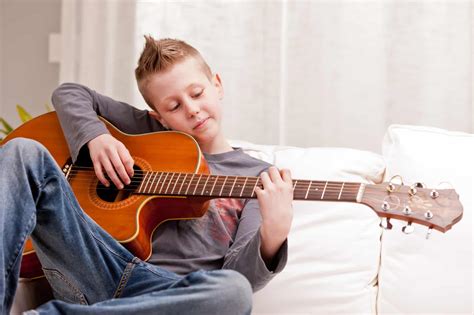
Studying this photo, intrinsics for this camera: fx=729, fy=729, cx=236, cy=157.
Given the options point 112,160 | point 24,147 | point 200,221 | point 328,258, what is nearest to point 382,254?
point 328,258

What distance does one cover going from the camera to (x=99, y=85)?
247cm

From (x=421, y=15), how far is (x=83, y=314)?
135 cm

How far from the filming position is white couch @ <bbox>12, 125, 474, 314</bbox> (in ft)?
5.16

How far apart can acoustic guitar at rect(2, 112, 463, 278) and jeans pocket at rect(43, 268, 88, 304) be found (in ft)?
0.42

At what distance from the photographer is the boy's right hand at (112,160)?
156 cm

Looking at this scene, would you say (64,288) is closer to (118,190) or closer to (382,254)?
(118,190)

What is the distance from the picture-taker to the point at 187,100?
1671 mm

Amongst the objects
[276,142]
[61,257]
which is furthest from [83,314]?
[276,142]

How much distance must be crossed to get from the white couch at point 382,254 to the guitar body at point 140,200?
214 mm

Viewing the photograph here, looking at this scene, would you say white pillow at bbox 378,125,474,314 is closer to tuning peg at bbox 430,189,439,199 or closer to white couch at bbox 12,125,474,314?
white couch at bbox 12,125,474,314

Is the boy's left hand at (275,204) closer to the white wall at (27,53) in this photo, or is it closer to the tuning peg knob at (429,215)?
the tuning peg knob at (429,215)

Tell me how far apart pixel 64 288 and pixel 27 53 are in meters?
1.56

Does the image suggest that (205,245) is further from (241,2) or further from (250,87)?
(241,2)

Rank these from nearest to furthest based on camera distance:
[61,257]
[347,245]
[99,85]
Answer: [61,257], [347,245], [99,85]
